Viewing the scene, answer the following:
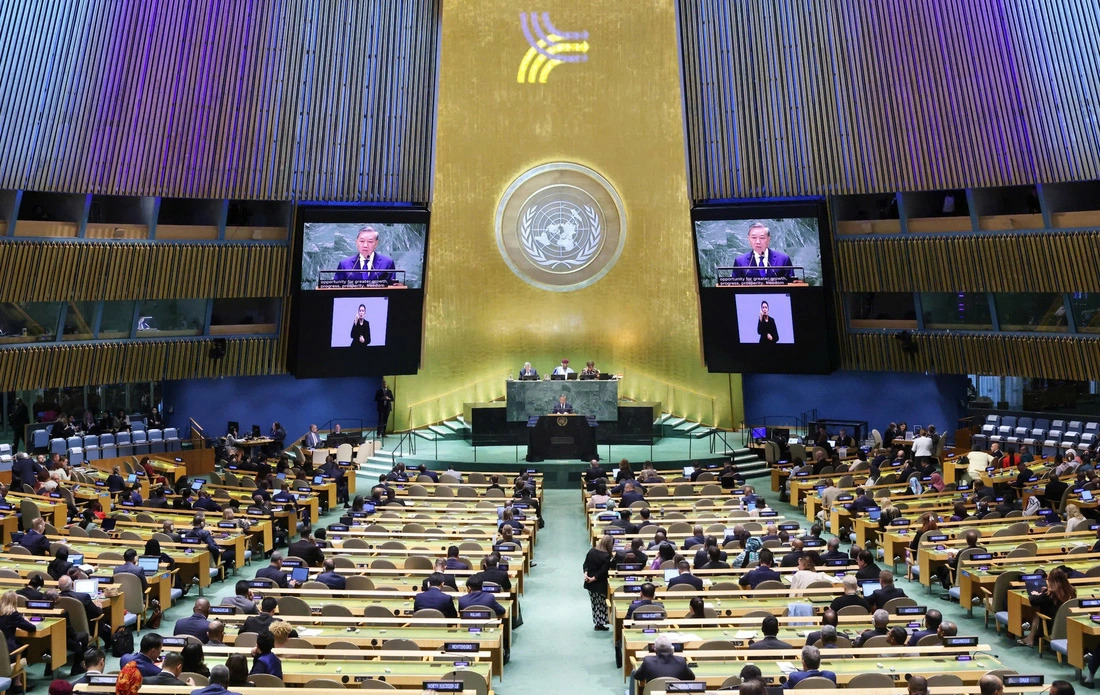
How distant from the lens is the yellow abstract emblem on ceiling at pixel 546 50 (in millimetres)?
27828

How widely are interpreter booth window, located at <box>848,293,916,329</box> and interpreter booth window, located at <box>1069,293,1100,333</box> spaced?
10.9 feet

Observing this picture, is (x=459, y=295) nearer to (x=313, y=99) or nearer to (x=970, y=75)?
(x=313, y=99)

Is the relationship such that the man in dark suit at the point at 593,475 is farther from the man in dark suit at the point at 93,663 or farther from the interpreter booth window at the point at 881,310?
the man in dark suit at the point at 93,663

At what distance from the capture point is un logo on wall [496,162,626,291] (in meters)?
28.3

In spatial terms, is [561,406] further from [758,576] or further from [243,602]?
[243,602]

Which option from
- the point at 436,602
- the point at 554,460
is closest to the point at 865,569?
the point at 436,602

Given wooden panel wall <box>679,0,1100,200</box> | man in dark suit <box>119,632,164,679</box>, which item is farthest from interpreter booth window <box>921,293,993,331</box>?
man in dark suit <box>119,632,164,679</box>

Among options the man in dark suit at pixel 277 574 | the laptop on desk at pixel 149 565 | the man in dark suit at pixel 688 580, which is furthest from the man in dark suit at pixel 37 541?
the man in dark suit at pixel 688 580

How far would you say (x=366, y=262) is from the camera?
81.3 feet

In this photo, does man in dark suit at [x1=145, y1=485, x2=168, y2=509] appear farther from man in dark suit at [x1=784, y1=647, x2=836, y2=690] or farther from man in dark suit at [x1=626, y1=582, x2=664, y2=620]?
man in dark suit at [x1=784, y1=647, x2=836, y2=690]

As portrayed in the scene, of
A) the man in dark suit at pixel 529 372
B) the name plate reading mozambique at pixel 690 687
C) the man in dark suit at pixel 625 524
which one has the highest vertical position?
the man in dark suit at pixel 529 372

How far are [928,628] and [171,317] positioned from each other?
64.5 feet

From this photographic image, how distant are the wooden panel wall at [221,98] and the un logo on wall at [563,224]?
3.39 meters

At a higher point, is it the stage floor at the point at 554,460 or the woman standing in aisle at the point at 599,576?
the stage floor at the point at 554,460
